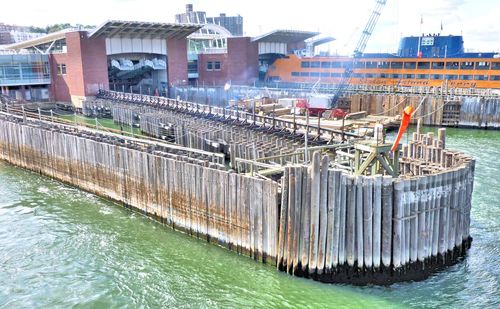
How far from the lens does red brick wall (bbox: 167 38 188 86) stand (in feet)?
237

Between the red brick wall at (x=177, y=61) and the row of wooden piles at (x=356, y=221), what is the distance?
59317 millimetres

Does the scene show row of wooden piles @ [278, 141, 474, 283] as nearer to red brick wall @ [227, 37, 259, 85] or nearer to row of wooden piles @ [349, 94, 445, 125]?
row of wooden piles @ [349, 94, 445, 125]

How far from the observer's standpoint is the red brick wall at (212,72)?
3090 inches

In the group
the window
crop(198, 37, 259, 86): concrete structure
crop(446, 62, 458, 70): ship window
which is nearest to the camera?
the window

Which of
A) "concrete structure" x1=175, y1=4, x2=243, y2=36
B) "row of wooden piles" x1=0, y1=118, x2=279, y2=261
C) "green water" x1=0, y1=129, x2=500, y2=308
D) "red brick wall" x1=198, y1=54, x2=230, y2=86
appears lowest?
"green water" x1=0, y1=129, x2=500, y2=308

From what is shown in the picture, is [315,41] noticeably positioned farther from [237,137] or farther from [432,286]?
[432,286]

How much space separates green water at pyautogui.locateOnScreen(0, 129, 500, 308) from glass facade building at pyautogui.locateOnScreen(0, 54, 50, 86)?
144ft

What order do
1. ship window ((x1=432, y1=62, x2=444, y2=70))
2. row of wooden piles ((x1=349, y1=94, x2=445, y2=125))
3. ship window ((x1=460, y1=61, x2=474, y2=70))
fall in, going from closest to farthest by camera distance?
row of wooden piles ((x1=349, y1=94, x2=445, y2=125))
ship window ((x1=460, y1=61, x2=474, y2=70))
ship window ((x1=432, y1=62, x2=444, y2=70))

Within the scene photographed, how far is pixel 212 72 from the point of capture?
80.4 metres

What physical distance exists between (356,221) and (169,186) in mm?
10084

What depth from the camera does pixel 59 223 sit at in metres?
23.8

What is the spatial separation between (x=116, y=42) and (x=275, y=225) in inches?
2171

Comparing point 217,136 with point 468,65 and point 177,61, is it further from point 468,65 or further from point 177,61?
point 468,65

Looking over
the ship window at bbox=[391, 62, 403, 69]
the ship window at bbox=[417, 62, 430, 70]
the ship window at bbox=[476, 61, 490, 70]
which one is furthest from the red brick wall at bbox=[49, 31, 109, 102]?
the ship window at bbox=[476, 61, 490, 70]
